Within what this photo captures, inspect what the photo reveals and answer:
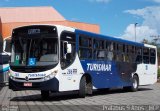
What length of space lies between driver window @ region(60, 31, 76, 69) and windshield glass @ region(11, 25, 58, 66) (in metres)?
0.37

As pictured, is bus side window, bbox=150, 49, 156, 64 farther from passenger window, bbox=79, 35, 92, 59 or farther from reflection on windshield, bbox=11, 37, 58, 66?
reflection on windshield, bbox=11, 37, 58, 66

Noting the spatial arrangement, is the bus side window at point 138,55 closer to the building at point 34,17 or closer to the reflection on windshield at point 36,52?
the reflection on windshield at point 36,52

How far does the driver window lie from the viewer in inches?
679

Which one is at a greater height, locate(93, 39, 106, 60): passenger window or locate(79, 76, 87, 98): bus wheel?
locate(93, 39, 106, 60): passenger window

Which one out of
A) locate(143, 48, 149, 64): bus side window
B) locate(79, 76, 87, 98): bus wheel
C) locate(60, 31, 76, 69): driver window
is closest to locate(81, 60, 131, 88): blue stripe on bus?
locate(79, 76, 87, 98): bus wheel

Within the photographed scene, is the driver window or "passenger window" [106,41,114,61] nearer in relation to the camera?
the driver window

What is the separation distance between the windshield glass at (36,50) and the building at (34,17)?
108 feet

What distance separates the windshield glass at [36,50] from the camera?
17.0 metres

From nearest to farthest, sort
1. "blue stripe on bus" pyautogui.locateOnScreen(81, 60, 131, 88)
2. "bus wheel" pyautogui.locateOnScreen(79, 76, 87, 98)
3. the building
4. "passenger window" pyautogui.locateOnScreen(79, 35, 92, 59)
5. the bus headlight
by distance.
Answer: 1. the bus headlight
2. "bus wheel" pyautogui.locateOnScreen(79, 76, 87, 98)
3. "passenger window" pyautogui.locateOnScreen(79, 35, 92, 59)
4. "blue stripe on bus" pyautogui.locateOnScreen(81, 60, 131, 88)
5. the building

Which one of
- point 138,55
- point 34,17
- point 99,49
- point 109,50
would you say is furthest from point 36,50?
point 34,17

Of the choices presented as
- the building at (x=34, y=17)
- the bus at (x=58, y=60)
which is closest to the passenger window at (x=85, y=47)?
the bus at (x=58, y=60)

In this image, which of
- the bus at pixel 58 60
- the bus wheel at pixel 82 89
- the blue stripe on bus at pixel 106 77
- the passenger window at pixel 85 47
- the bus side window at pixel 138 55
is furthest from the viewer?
the bus side window at pixel 138 55

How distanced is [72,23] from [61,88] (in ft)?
115

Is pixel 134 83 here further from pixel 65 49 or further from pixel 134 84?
pixel 65 49
